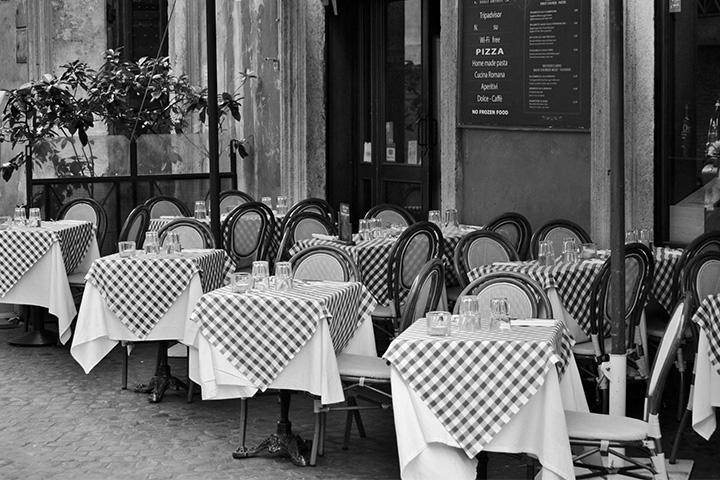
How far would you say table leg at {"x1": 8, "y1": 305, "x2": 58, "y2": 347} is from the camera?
946 centimetres

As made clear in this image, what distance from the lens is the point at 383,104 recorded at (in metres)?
12.4

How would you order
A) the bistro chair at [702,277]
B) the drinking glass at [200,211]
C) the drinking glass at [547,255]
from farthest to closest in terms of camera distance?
1. the drinking glass at [200,211]
2. the drinking glass at [547,255]
3. the bistro chair at [702,277]

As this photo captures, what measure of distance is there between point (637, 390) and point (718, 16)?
278 centimetres

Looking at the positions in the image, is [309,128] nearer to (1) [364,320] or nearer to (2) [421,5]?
(2) [421,5]

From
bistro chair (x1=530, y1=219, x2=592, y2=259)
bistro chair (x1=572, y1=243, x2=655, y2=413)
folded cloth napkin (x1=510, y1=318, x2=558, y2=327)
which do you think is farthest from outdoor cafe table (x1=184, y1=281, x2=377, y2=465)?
bistro chair (x1=530, y1=219, x2=592, y2=259)

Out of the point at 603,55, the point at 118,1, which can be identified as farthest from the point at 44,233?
the point at 118,1

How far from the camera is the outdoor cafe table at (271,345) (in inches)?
239

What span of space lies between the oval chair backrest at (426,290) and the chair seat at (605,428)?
100 centimetres

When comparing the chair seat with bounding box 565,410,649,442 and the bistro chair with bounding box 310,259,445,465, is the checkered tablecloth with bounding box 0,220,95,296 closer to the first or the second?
the bistro chair with bounding box 310,259,445,465

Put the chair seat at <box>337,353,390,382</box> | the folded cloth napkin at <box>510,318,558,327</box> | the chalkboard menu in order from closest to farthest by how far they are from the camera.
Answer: the folded cloth napkin at <box>510,318,558,327</box>
the chair seat at <box>337,353,390,382</box>
the chalkboard menu

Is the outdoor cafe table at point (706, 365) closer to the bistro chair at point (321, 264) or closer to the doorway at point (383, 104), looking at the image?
the bistro chair at point (321, 264)

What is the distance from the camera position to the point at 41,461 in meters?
6.30

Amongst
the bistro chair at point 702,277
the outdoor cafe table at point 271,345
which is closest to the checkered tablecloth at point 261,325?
the outdoor cafe table at point 271,345

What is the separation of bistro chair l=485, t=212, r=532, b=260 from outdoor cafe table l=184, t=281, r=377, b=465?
2.94 meters
